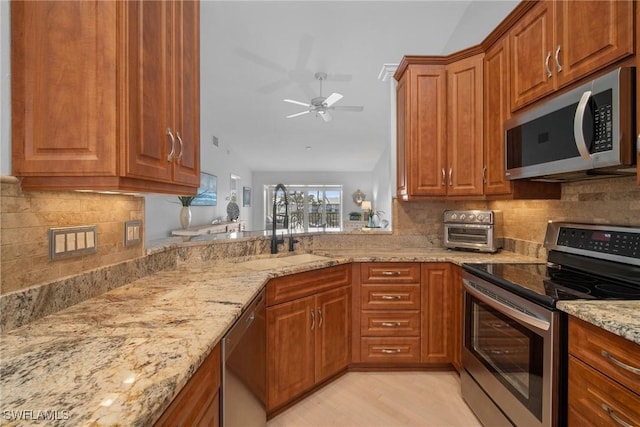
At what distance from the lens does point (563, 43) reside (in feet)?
4.91

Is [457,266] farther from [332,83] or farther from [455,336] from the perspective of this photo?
[332,83]

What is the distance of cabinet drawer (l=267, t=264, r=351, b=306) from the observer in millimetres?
1747

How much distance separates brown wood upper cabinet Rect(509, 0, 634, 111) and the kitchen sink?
1.63m

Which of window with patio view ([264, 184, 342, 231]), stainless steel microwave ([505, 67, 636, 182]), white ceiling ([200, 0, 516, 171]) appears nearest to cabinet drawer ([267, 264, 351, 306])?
stainless steel microwave ([505, 67, 636, 182])

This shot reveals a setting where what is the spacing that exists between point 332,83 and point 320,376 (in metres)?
3.67

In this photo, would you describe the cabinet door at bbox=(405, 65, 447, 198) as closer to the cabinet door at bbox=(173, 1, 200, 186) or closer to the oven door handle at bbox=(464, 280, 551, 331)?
the oven door handle at bbox=(464, 280, 551, 331)

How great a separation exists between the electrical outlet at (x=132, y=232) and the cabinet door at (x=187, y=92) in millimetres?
371

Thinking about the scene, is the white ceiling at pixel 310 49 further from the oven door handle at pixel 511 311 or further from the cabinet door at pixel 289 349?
the cabinet door at pixel 289 349

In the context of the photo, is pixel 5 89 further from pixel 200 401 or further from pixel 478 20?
pixel 478 20

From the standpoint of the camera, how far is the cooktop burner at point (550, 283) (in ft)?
4.01

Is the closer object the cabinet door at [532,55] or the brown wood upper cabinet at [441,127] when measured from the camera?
the cabinet door at [532,55]

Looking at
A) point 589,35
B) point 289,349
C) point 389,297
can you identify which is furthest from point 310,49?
point 289,349

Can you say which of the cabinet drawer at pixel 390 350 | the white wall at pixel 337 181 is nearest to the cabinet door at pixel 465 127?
the cabinet drawer at pixel 390 350

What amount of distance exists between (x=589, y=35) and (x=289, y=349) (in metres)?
2.18
